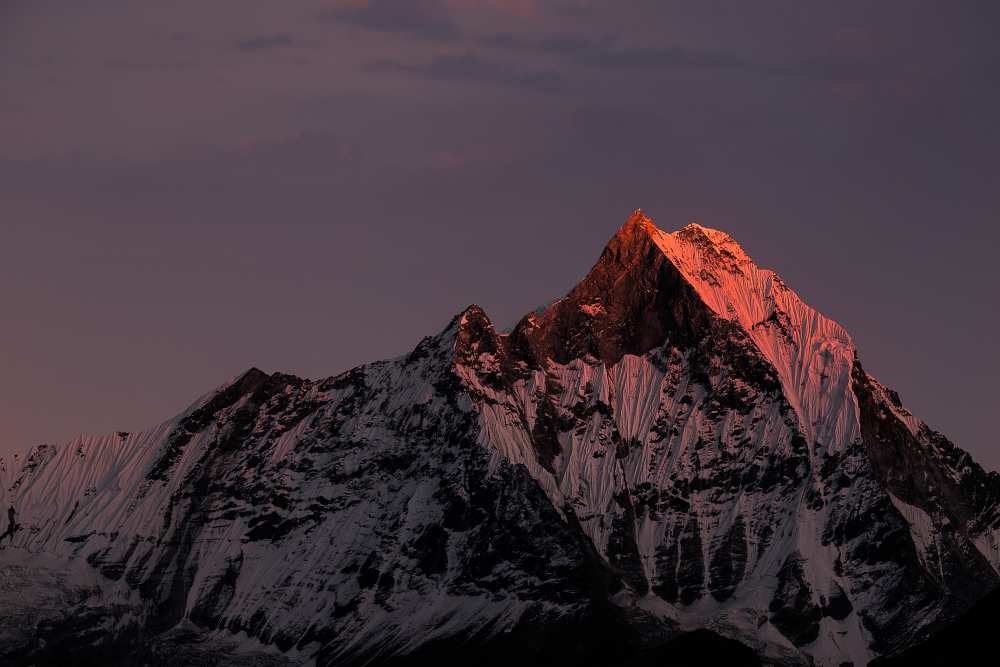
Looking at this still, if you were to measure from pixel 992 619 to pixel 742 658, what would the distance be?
31.2 metres

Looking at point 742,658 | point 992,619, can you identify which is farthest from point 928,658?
point 742,658

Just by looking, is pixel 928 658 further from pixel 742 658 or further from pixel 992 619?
pixel 742 658

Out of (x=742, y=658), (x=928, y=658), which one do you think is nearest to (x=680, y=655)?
(x=742, y=658)

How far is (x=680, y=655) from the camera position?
191125mm

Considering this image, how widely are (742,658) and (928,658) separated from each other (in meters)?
28.7

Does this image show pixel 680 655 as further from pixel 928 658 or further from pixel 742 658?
pixel 928 658

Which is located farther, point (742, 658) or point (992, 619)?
point (742, 658)

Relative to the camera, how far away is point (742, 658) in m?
189

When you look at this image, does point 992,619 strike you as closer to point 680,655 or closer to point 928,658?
point 928,658

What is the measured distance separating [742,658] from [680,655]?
5.03 metres

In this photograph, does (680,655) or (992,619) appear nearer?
(992,619)

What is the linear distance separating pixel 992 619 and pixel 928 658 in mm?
4855

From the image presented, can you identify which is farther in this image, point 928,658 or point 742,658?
point 742,658

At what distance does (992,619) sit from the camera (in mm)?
161625
